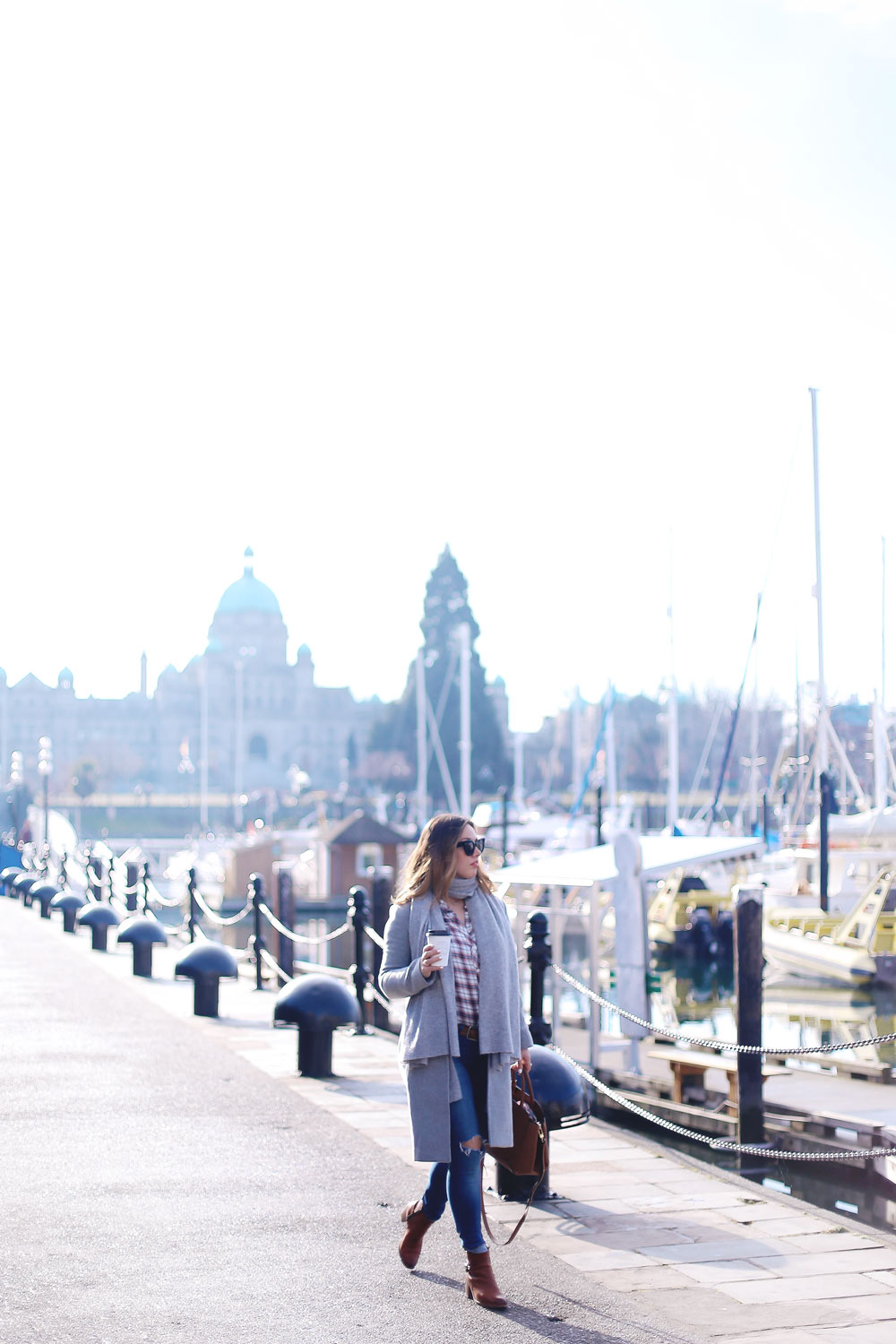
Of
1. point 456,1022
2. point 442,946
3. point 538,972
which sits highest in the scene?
point 442,946

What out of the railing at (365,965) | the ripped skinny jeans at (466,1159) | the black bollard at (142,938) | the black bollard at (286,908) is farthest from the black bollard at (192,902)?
the ripped skinny jeans at (466,1159)

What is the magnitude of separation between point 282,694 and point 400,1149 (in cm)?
14644

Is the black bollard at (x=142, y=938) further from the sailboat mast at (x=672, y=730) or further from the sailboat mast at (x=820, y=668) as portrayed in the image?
the sailboat mast at (x=672, y=730)

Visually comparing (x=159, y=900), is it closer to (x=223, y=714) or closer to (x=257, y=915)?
(x=257, y=915)

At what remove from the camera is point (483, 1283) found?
541cm

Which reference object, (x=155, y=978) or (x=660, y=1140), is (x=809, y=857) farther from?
(x=660, y=1140)

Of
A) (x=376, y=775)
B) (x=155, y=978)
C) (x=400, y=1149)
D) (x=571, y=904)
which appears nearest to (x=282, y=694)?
(x=376, y=775)

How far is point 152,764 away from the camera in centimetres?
15088

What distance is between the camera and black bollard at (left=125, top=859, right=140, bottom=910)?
87.0 feet

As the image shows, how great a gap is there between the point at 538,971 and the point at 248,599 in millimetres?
149952

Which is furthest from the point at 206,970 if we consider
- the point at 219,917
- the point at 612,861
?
the point at 219,917

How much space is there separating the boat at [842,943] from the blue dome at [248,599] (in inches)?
5043

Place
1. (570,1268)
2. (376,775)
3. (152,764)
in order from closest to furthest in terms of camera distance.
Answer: (570,1268) → (376,775) → (152,764)

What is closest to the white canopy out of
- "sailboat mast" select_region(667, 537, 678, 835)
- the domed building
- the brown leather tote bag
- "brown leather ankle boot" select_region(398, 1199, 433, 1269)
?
the brown leather tote bag
